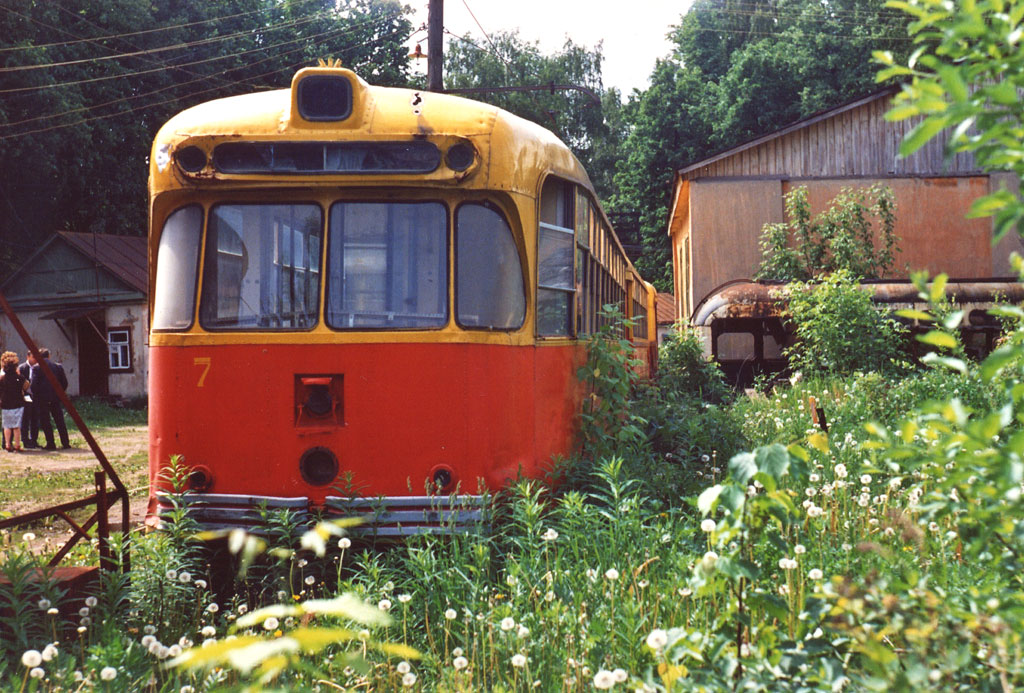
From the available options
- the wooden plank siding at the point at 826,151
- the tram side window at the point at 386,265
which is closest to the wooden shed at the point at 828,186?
the wooden plank siding at the point at 826,151

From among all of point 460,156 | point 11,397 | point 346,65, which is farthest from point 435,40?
point 346,65

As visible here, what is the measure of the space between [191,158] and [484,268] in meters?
1.81

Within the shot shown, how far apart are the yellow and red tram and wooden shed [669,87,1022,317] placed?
728 inches

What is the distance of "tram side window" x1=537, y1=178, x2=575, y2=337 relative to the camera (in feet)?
20.7

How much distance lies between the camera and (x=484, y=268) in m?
5.86

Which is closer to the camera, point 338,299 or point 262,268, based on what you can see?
point 338,299

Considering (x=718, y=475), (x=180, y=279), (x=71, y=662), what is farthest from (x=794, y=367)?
(x=71, y=662)

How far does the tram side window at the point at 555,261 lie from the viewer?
630 cm

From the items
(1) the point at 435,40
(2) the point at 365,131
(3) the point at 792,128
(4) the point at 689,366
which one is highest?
(3) the point at 792,128

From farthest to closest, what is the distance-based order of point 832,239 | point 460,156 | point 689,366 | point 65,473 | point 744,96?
point 744,96 → point 832,239 → point 689,366 → point 65,473 → point 460,156

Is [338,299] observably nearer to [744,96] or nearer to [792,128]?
[792,128]

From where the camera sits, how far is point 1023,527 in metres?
2.23

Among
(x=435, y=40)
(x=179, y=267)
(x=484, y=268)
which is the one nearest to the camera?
(x=484, y=268)

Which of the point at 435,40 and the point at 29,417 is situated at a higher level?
the point at 435,40
